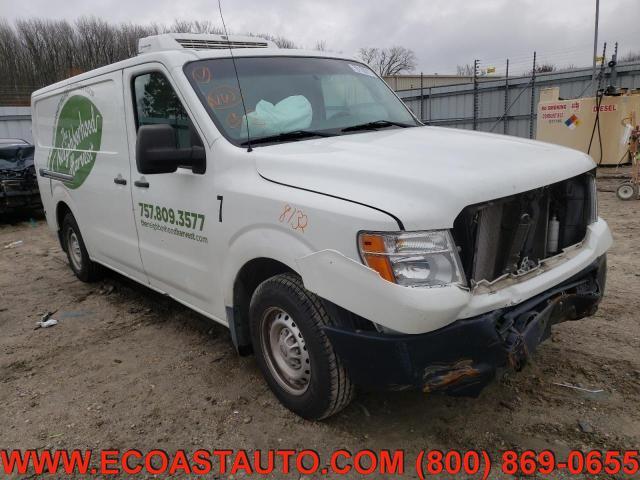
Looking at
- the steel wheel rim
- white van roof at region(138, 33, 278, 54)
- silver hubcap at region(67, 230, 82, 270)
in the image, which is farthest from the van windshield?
the steel wheel rim

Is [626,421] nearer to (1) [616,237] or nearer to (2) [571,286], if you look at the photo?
(2) [571,286]

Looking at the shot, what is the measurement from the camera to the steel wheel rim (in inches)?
341

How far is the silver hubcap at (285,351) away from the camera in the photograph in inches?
107

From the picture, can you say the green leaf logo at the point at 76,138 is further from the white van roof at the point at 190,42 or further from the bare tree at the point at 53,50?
the bare tree at the point at 53,50

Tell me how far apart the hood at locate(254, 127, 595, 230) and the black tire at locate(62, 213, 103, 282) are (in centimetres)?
332

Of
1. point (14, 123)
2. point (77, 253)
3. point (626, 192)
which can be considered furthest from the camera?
point (14, 123)

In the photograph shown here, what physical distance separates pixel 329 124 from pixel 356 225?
128 cm

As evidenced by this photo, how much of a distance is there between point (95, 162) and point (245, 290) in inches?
87.2

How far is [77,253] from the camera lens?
565cm

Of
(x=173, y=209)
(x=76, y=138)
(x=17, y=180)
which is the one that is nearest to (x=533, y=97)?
(x=17, y=180)

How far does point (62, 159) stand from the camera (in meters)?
5.09

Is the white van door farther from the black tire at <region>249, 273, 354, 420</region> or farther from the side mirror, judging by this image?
the black tire at <region>249, 273, 354, 420</region>

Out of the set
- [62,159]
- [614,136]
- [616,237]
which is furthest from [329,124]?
[614,136]

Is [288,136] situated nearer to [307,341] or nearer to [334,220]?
[334,220]
